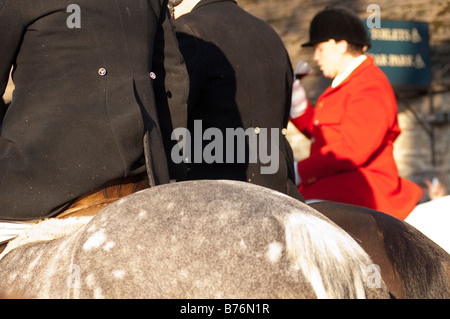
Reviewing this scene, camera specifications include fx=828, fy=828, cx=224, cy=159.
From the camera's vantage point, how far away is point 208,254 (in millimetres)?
1778

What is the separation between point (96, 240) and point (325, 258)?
515mm

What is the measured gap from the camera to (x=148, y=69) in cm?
254

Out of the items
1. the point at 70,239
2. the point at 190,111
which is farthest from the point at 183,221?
the point at 190,111

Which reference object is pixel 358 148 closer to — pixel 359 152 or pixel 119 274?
pixel 359 152

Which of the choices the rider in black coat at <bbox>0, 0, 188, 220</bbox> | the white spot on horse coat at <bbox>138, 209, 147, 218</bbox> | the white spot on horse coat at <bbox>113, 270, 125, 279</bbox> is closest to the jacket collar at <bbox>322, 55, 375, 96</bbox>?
the rider in black coat at <bbox>0, 0, 188, 220</bbox>

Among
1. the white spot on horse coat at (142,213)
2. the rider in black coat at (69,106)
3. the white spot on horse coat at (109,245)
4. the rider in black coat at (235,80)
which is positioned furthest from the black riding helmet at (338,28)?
the white spot on horse coat at (109,245)

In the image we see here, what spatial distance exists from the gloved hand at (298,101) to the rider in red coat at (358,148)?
14 cm

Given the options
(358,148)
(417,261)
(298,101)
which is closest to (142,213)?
(417,261)

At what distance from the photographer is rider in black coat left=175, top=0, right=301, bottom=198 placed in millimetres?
3242

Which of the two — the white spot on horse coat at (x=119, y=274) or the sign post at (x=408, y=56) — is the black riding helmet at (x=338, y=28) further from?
the sign post at (x=408, y=56)

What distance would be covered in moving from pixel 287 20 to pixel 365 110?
6254 mm

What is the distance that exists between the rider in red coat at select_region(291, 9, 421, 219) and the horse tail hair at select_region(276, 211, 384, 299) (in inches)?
90.2

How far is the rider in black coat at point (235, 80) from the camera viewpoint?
10.6 feet
